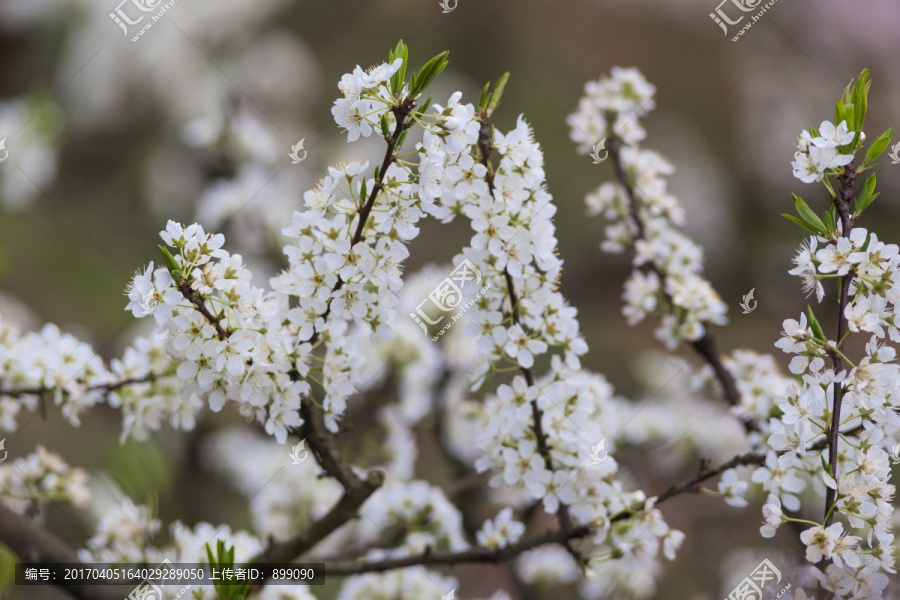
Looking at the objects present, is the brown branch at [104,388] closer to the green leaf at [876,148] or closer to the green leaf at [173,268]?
the green leaf at [173,268]

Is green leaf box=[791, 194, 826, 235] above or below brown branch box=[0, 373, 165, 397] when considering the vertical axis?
below

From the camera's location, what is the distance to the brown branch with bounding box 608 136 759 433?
1.34 meters

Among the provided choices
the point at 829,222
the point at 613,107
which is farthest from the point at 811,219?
the point at 613,107

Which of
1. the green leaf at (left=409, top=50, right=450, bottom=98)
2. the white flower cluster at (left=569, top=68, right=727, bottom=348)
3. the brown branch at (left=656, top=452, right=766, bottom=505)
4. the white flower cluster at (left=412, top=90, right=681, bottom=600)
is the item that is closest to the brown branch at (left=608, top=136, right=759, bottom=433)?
the white flower cluster at (left=569, top=68, right=727, bottom=348)

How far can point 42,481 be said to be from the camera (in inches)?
50.3

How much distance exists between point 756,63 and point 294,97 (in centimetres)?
373

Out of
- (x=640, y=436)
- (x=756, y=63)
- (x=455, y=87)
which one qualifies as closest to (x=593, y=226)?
(x=455, y=87)

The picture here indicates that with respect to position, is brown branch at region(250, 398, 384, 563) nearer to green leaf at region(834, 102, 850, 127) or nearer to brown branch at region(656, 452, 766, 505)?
brown branch at region(656, 452, 766, 505)

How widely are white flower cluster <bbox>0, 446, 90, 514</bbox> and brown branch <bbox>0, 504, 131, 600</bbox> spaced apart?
18 cm

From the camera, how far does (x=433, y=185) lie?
84cm

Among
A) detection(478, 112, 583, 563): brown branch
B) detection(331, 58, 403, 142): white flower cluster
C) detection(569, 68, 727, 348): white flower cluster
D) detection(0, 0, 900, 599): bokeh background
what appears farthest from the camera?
detection(0, 0, 900, 599): bokeh background

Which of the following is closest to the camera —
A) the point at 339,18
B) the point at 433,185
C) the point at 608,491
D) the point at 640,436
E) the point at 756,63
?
the point at 433,185

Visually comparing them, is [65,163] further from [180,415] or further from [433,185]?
[433,185]

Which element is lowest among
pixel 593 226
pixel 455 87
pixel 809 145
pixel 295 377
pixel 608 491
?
pixel 608 491
